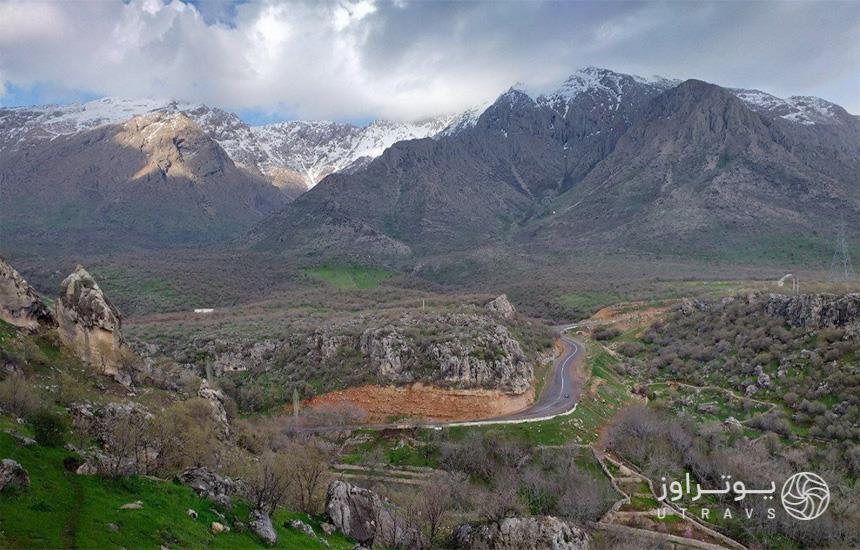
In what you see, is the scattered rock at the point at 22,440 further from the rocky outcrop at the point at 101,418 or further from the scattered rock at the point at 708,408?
the scattered rock at the point at 708,408

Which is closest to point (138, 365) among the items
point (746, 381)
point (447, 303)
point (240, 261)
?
point (746, 381)

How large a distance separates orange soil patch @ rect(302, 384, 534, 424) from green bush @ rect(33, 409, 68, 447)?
3733 cm

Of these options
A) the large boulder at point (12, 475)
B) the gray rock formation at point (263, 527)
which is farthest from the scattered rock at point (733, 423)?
the large boulder at point (12, 475)

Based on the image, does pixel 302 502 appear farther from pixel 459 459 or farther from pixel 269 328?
pixel 269 328

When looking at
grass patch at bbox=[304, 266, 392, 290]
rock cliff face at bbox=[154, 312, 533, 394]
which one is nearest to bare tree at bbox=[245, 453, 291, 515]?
rock cliff face at bbox=[154, 312, 533, 394]

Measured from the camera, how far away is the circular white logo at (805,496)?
36.4 meters

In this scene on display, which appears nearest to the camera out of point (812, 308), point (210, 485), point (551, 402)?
point (210, 485)

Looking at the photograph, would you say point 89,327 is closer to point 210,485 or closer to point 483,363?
point 210,485

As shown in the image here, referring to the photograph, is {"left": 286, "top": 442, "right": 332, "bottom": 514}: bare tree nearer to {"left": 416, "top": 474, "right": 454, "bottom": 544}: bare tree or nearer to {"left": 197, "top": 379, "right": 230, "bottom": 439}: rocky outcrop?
{"left": 197, "top": 379, "right": 230, "bottom": 439}: rocky outcrop

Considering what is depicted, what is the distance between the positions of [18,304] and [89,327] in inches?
158

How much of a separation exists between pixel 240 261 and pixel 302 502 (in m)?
171

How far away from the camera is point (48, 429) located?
2073cm

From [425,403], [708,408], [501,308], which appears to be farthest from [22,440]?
[501,308]

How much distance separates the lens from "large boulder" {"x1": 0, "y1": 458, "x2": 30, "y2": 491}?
16.1 m
